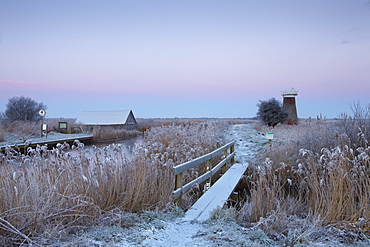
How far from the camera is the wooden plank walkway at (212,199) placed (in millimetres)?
4469

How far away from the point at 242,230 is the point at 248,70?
39.3 ft

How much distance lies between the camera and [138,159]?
17.8 feet

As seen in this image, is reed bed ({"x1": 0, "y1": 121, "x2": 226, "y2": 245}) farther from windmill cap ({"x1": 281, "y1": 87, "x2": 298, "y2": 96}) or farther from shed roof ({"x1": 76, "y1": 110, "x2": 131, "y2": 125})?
windmill cap ({"x1": 281, "y1": 87, "x2": 298, "y2": 96})

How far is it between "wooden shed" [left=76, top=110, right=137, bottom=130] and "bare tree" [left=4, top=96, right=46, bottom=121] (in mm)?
6347

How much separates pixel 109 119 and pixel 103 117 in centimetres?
118

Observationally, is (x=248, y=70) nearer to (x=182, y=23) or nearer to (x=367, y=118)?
(x=182, y=23)

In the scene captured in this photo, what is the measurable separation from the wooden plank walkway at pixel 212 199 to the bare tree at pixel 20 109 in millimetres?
29660

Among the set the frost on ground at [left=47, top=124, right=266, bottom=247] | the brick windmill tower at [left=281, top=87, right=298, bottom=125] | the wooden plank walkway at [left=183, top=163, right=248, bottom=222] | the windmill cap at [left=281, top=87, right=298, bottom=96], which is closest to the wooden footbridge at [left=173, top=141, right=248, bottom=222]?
the wooden plank walkway at [left=183, top=163, right=248, bottom=222]

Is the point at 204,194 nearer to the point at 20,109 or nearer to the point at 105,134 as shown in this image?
the point at 105,134

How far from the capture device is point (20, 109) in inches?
1204

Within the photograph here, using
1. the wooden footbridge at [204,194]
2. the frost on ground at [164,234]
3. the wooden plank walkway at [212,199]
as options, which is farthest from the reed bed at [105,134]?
the frost on ground at [164,234]

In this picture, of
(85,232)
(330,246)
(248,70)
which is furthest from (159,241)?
(248,70)

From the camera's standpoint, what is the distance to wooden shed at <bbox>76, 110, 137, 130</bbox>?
36.2 m

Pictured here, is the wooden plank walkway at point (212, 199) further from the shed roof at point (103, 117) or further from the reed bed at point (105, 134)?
the shed roof at point (103, 117)
